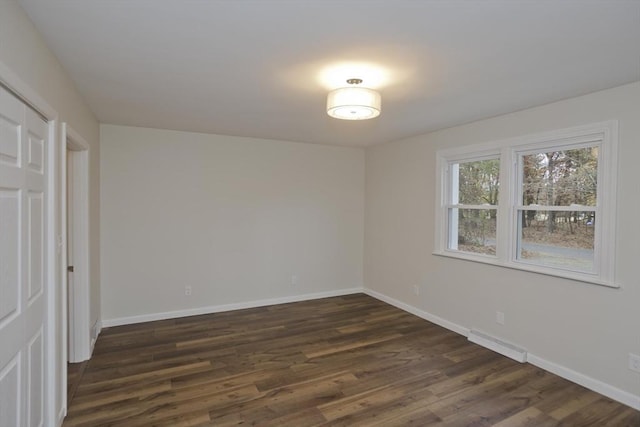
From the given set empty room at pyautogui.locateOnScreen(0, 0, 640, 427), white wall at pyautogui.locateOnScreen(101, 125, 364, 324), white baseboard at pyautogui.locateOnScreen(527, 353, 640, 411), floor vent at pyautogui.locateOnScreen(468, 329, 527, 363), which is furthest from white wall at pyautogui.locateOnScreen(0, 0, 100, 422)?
white baseboard at pyautogui.locateOnScreen(527, 353, 640, 411)

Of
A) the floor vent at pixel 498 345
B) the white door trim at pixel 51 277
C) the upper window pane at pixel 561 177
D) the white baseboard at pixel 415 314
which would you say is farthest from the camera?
the floor vent at pixel 498 345

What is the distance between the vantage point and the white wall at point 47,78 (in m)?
1.45

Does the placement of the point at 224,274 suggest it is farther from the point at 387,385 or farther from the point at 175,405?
the point at 387,385

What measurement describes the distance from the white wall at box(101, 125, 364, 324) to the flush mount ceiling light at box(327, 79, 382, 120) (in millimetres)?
2379

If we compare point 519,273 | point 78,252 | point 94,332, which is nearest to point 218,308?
point 94,332


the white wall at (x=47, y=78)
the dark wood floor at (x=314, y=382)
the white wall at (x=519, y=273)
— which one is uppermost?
the white wall at (x=47, y=78)

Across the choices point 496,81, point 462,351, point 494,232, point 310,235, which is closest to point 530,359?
point 462,351

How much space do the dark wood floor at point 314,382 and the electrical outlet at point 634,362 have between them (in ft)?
0.96

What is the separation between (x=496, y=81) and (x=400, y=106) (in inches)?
33.0

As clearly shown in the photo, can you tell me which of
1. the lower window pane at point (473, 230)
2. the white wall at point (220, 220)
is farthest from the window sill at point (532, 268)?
the white wall at point (220, 220)

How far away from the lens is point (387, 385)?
2.77 m

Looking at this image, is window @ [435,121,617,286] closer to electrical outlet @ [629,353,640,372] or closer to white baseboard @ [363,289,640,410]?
electrical outlet @ [629,353,640,372]

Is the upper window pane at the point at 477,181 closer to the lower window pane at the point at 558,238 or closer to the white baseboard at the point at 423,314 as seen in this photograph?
the lower window pane at the point at 558,238

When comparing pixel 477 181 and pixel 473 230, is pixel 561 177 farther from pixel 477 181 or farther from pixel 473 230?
pixel 473 230
